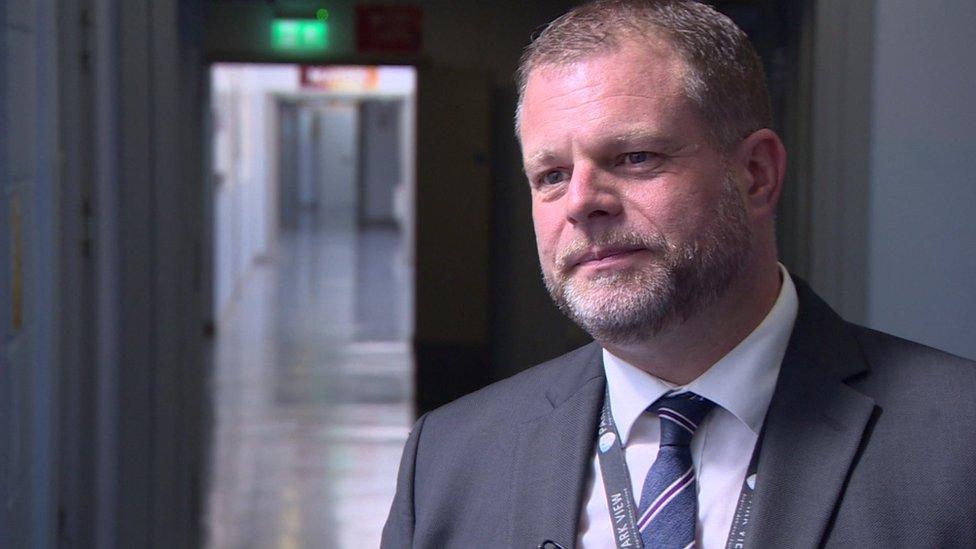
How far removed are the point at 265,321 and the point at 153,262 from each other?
817 centimetres

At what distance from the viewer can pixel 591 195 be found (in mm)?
1381

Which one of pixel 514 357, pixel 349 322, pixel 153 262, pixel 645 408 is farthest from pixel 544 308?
pixel 645 408

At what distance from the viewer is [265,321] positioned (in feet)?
38.6

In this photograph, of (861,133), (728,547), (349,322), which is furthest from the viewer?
(349,322)

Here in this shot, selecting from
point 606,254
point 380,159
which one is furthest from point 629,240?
point 380,159

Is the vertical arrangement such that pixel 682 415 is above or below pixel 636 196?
below

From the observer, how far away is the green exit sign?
9047 mm

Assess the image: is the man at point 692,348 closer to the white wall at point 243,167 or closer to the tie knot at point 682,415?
the tie knot at point 682,415

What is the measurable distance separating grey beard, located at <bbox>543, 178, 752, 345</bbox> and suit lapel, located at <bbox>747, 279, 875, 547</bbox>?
0.12 meters

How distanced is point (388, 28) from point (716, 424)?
7916 mm

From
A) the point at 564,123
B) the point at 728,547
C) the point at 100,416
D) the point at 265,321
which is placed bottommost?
the point at 265,321

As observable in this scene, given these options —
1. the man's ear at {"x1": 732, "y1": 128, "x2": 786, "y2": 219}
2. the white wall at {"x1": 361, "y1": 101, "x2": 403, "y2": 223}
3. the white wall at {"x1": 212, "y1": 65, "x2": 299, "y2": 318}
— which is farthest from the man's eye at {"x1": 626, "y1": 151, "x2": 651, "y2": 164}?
the white wall at {"x1": 361, "y1": 101, "x2": 403, "y2": 223}

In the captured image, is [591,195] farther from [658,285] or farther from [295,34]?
[295,34]

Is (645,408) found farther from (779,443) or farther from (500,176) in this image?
(500,176)
